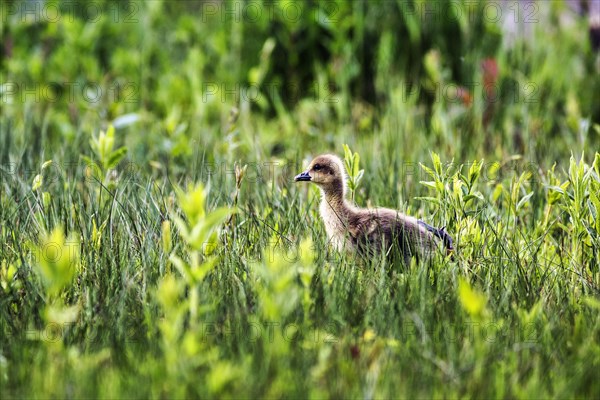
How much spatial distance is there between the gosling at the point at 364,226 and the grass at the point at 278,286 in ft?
0.27

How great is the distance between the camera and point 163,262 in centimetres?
358

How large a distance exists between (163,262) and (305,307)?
2.35 feet

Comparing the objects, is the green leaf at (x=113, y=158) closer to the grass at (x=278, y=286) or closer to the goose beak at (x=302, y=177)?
the grass at (x=278, y=286)

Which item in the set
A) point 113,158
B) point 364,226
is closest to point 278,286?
point 364,226

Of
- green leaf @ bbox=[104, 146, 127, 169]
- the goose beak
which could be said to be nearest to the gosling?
the goose beak

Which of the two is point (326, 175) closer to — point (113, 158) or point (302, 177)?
A: point (302, 177)

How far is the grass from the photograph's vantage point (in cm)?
283

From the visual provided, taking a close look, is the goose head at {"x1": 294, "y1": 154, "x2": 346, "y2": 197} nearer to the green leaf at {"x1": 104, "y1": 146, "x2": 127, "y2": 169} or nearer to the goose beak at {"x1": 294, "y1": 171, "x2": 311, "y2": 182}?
the goose beak at {"x1": 294, "y1": 171, "x2": 311, "y2": 182}

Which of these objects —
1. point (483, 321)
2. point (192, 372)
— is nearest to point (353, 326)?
point (483, 321)

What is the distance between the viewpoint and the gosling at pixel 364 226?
3.79 metres

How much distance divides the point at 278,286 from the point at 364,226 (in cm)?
124

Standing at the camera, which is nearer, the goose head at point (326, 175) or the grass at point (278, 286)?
the grass at point (278, 286)

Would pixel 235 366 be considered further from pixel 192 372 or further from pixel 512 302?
pixel 512 302

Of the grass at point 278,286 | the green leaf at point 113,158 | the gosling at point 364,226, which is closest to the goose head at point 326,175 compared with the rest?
the gosling at point 364,226
